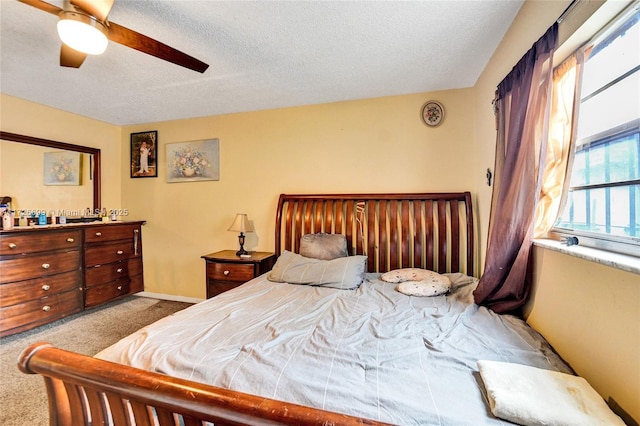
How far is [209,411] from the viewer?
26.4 inches

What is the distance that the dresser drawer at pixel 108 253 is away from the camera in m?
3.04

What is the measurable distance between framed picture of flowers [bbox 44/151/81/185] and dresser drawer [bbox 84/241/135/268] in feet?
3.00

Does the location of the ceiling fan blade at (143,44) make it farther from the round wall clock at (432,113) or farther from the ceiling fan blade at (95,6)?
the round wall clock at (432,113)

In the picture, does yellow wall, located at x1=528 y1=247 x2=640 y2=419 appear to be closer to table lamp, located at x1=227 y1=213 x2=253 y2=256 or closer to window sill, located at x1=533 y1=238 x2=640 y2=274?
window sill, located at x1=533 y1=238 x2=640 y2=274

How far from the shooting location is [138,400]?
748mm

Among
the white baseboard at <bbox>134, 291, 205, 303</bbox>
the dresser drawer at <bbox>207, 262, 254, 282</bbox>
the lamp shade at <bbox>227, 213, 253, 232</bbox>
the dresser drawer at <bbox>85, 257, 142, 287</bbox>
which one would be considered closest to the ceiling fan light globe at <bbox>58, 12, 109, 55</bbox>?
the lamp shade at <bbox>227, 213, 253, 232</bbox>

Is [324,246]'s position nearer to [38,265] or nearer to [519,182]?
[519,182]

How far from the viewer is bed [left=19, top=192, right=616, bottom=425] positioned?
0.73m

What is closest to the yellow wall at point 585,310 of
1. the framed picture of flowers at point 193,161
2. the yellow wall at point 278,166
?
the yellow wall at point 278,166

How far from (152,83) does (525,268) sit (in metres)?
3.26

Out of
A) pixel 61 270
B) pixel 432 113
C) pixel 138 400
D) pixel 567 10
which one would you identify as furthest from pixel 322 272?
pixel 61 270

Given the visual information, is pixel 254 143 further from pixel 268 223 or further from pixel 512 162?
pixel 512 162

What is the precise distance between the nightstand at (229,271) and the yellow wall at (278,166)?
1.66ft

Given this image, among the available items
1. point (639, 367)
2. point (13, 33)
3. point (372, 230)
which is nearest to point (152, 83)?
point (13, 33)
